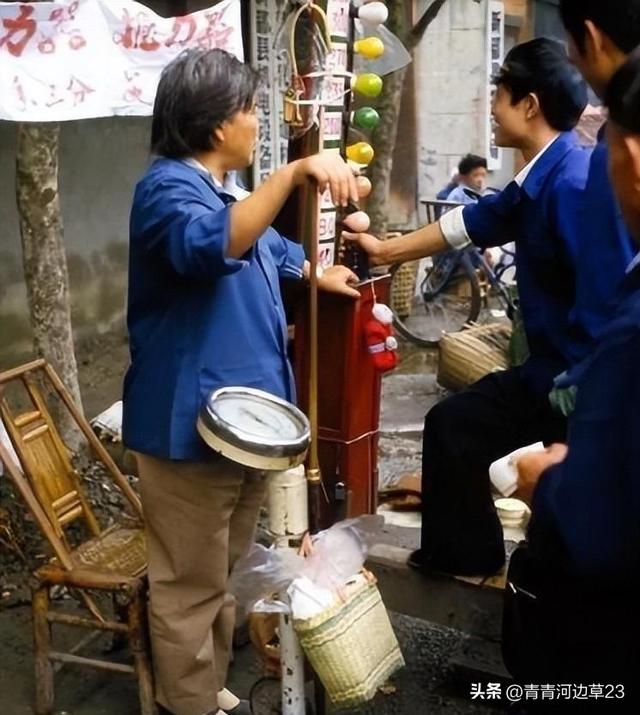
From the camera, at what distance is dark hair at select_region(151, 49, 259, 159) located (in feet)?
11.3

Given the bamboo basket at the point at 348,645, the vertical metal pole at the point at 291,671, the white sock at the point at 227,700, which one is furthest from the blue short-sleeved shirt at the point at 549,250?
the white sock at the point at 227,700

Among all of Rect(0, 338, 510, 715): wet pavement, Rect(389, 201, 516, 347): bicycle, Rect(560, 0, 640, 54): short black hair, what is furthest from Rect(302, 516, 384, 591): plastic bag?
Rect(389, 201, 516, 347): bicycle

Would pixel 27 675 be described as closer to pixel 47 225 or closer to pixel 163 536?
pixel 163 536

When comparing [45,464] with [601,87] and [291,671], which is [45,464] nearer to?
[291,671]

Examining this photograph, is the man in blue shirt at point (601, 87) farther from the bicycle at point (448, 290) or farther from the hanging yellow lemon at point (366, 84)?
the bicycle at point (448, 290)

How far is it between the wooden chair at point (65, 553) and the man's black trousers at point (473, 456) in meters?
1.19

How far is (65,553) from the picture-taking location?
3.96 metres

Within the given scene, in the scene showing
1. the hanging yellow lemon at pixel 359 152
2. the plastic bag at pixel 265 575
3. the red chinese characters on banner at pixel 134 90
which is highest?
the red chinese characters on banner at pixel 134 90

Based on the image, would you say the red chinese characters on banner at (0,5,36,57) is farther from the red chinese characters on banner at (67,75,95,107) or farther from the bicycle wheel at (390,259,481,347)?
the bicycle wheel at (390,259,481,347)

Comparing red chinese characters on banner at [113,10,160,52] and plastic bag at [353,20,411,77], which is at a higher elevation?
red chinese characters on banner at [113,10,160,52]

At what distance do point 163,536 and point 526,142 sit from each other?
6.61 ft

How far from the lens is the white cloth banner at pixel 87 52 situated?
16.8ft

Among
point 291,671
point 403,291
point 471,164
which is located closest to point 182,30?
point 291,671

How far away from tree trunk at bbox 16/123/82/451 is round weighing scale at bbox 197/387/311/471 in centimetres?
272
